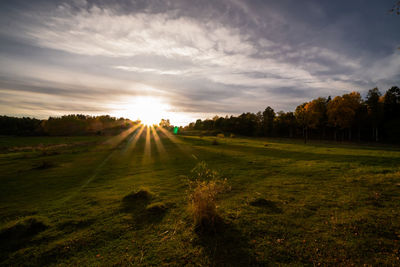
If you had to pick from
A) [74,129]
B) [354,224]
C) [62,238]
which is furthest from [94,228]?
[74,129]

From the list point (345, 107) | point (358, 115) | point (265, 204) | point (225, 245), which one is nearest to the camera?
point (225, 245)

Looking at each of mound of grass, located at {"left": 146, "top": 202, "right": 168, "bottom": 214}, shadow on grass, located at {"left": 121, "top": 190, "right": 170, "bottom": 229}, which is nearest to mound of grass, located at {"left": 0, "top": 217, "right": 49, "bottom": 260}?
shadow on grass, located at {"left": 121, "top": 190, "right": 170, "bottom": 229}

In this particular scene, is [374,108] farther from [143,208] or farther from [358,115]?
[143,208]

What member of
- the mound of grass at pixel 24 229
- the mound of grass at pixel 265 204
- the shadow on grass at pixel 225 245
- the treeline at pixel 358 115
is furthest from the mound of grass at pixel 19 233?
the treeline at pixel 358 115

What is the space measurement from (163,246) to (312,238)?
5.40 metres

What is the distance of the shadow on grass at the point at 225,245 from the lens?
17.9 feet

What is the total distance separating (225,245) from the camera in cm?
624

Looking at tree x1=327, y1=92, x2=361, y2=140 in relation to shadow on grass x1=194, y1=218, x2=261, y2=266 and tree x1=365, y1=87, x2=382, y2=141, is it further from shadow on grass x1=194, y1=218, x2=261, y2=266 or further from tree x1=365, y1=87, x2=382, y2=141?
shadow on grass x1=194, y1=218, x2=261, y2=266

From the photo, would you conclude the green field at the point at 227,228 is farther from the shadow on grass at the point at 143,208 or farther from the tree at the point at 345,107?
the tree at the point at 345,107

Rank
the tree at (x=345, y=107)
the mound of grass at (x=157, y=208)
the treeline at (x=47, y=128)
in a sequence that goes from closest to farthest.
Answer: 1. the mound of grass at (x=157, y=208)
2. the tree at (x=345, y=107)
3. the treeline at (x=47, y=128)

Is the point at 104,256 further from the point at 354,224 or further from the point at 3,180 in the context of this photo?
the point at 3,180

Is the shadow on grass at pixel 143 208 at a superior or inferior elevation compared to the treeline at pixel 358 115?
inferior

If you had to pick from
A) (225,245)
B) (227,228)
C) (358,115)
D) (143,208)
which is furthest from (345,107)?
(143,208)

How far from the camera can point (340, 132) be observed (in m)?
81.2
